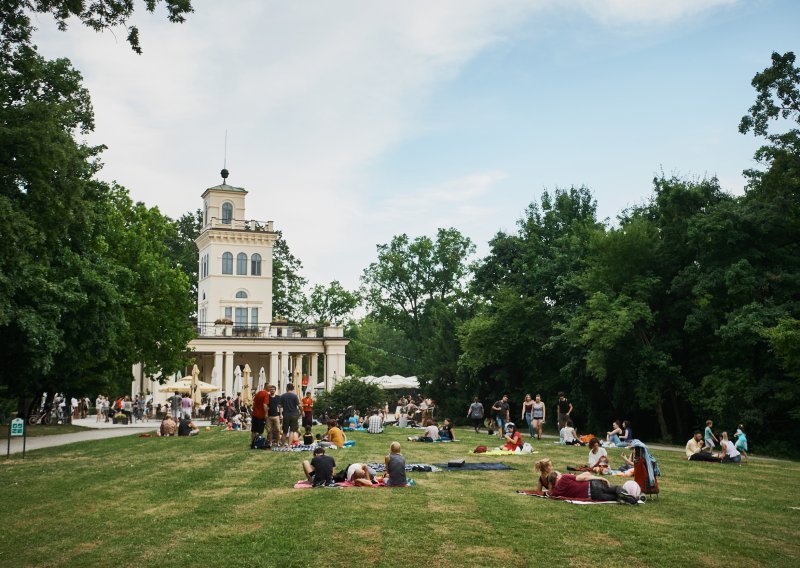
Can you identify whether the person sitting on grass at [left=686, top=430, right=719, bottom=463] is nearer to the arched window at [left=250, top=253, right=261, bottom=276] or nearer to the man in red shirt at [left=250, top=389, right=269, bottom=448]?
the man in red shirt at [left=250, top=389, right=269, bottom=448]

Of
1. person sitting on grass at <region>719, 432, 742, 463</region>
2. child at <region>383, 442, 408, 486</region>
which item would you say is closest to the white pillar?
person sitting on grass at <region>719, 432, 742, 463</region>

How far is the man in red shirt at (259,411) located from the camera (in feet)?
68.8

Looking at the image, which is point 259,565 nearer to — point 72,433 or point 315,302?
point 72,433

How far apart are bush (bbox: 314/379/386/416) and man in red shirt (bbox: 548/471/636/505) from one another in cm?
2612

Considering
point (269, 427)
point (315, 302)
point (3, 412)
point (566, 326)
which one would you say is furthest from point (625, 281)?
point (315, 302)

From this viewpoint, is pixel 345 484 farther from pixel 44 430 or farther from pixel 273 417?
pixel 44 430

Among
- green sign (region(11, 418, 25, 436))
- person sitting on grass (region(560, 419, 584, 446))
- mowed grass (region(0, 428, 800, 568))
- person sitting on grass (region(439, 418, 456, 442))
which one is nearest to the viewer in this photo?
mowed grass (region(0, 428, 800, 568))

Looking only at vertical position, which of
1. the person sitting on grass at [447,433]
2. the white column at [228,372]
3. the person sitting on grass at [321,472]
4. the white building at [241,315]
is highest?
the white building at [241,315]

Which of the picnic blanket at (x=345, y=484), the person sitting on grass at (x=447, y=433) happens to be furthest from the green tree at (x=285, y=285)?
the picnic blanket at (x=345, y=484)

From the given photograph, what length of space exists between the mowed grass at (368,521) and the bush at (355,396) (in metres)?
21.7

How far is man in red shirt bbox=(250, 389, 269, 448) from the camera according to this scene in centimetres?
2097

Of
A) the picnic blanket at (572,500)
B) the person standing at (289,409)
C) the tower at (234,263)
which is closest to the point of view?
the picnic blanket at (572,500)

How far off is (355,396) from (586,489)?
26554 millimetres

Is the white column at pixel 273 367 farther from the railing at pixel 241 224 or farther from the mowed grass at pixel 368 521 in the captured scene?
the mowed grass at pixel 368 521
